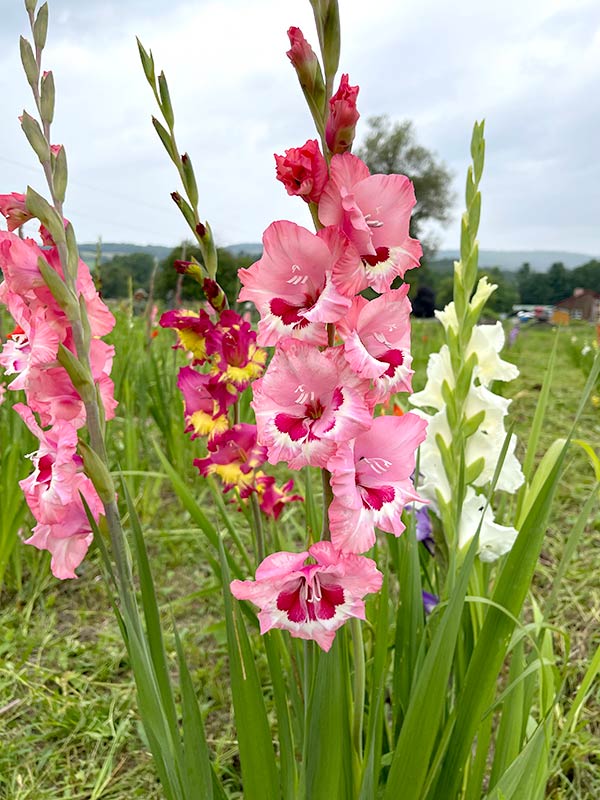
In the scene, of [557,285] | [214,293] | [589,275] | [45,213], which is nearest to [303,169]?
[45,213]

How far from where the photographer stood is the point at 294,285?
28.4 inches

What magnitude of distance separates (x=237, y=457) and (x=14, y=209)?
73cm

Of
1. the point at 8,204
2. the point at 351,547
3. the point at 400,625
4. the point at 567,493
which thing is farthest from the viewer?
the point at 567,493

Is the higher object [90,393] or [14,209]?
[14,209]

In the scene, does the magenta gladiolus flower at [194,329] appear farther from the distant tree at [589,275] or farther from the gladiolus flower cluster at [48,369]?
the distant tree at [589,275]

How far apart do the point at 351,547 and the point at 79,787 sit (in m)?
1.24

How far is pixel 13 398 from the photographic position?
252 cm

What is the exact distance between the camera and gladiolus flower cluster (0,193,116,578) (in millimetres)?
778

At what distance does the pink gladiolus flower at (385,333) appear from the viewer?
2.31 feet

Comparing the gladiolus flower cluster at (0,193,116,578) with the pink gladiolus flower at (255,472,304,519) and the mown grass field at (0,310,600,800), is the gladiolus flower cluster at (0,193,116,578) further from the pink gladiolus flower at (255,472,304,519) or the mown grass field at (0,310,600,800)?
the pink gladiolus flower at (255,472,304,519)

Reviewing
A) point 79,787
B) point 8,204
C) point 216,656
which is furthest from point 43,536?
point 216,656

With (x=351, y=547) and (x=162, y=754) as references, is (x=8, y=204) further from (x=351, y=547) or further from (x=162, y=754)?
(x=162, y=754)

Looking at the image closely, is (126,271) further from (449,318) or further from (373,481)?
(373,481)

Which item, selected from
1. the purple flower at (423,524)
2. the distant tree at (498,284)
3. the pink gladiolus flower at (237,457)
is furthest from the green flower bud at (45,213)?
the purple flower at (423,524)
